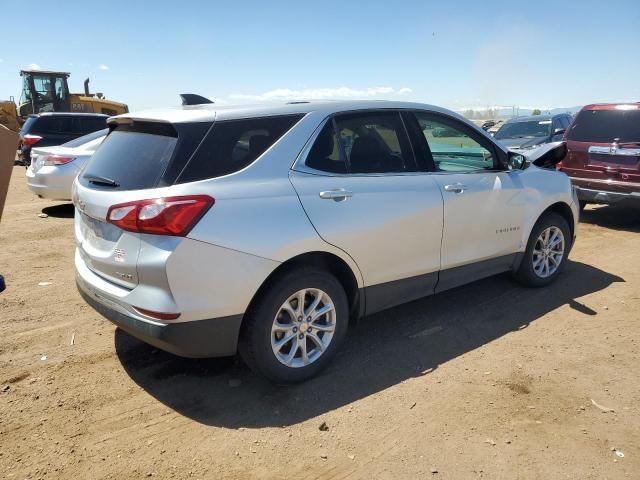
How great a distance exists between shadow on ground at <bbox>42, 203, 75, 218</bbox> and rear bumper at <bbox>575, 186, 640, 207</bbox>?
8.37 m

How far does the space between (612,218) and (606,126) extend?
173cm

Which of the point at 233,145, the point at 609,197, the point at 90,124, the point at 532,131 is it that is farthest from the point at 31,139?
the point at 609,197

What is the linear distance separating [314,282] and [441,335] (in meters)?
1.38

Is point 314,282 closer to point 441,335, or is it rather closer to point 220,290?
point 220,290

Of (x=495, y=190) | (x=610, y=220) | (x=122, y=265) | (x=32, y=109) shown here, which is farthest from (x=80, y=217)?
(x=32, y=109)

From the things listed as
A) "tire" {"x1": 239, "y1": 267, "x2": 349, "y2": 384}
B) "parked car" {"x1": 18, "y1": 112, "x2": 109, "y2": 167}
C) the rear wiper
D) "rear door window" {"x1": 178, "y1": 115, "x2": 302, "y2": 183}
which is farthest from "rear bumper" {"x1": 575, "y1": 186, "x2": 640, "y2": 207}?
"parked car" {"x1": 18, "y1": 112, "x2": 109, "y2": 167}

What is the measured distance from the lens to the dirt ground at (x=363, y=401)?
263cm

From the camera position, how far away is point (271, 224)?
2.99 metres

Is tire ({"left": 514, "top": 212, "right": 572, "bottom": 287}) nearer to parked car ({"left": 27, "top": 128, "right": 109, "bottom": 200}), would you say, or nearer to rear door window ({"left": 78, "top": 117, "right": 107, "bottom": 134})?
parked car ({"left": 27, "top": 128, "right": 109, "bottom": 200})

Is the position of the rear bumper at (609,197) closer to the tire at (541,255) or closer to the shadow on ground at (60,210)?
the tire at (541,255)

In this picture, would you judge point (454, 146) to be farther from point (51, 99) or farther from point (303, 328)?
point (51, 99)

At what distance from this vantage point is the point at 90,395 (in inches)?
126

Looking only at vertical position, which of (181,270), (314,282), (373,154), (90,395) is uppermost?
(373,154)

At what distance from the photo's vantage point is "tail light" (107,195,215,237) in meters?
2.74
